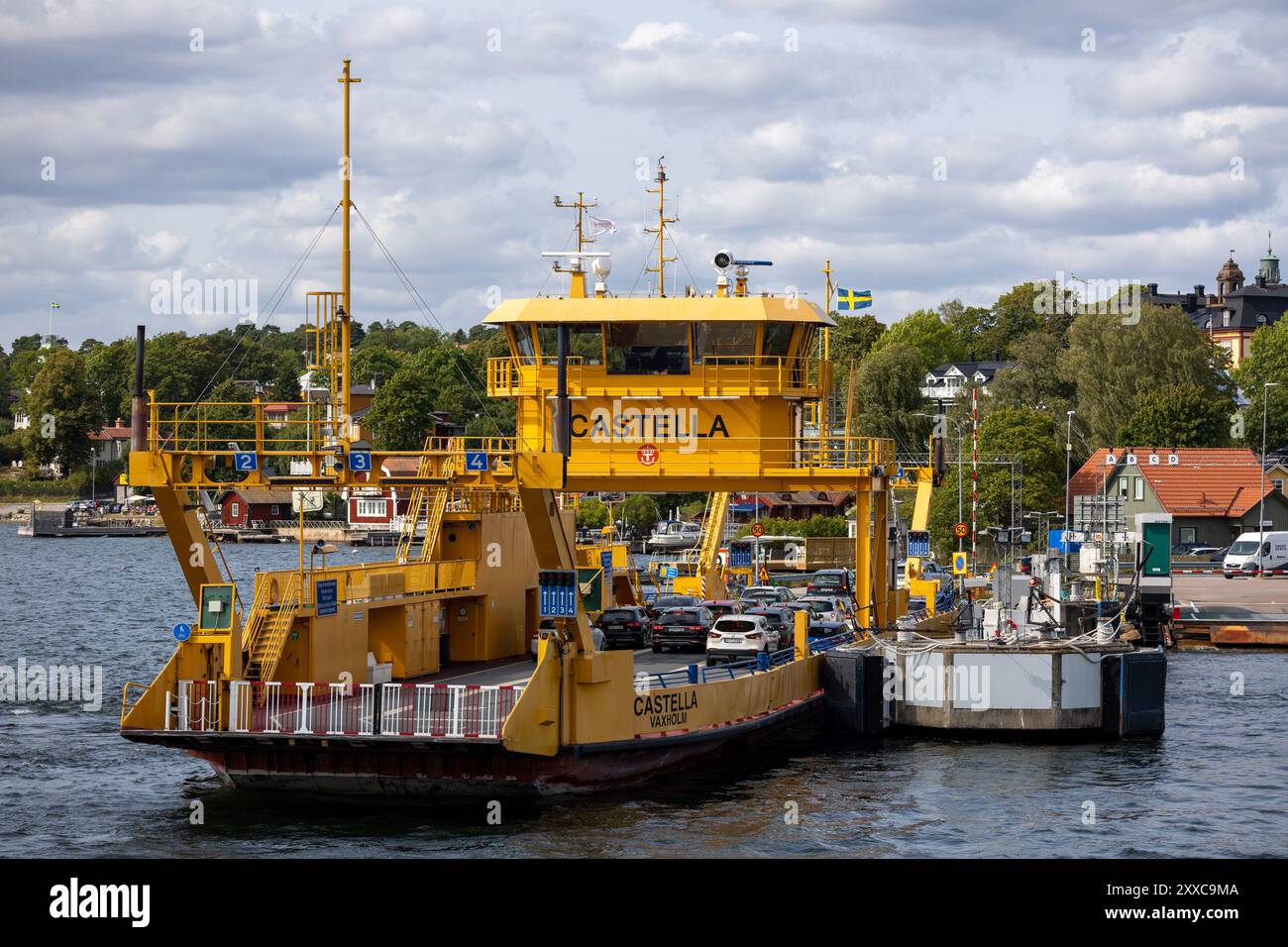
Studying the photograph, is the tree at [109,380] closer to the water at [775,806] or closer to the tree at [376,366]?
the tree at [376,366]

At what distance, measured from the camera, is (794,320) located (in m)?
35.7

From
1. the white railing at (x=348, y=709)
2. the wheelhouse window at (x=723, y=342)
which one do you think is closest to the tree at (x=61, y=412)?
Result: the wheelhouse window at (x=723, y=342)

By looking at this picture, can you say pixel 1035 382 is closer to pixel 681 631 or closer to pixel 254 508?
pixel 254 508

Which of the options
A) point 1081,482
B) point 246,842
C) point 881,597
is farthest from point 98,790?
point 1081,482

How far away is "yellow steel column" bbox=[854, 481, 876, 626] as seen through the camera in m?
39.6

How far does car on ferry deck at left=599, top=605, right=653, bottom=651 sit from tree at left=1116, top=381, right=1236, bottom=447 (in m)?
72.7

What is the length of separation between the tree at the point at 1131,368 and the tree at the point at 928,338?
42645 mm

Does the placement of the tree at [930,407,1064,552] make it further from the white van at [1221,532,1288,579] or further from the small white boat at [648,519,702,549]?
the small white boat at [648,519,702,549]

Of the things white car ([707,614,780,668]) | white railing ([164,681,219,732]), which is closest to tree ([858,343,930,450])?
white car ([707,614,780,668])

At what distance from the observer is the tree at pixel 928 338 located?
159 meters

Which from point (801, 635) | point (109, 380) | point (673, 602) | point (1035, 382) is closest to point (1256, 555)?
point (1035, 382)

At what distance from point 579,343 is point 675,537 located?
273 feet

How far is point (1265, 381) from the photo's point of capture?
136 metres
